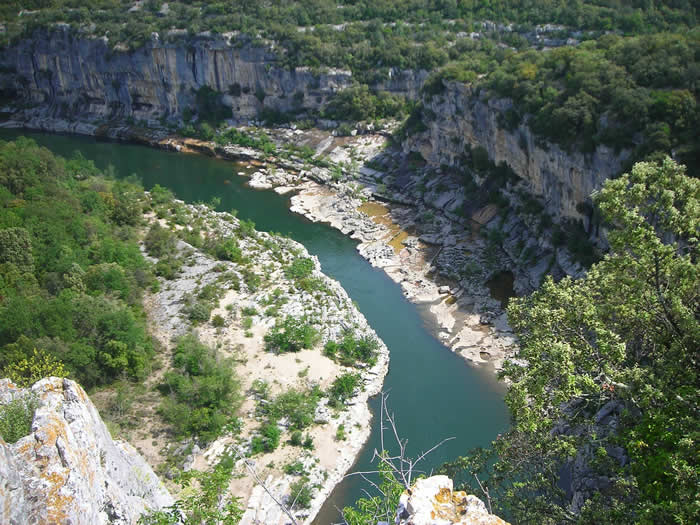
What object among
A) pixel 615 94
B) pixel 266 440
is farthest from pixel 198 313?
pixel 615 94

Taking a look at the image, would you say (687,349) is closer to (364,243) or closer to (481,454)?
(481,454)

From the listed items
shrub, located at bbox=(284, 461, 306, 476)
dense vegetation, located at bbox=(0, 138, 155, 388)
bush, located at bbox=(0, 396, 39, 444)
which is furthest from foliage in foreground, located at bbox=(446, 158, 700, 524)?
dense vegetation, located at bbox=(0, 138, 155, 388)

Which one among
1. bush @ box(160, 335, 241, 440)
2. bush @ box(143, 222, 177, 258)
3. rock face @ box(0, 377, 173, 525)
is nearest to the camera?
rock face @ box(0, 377, 173, 525)

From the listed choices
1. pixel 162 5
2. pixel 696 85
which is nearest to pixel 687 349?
pixel 696 85

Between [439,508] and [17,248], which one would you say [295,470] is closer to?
[439,508]

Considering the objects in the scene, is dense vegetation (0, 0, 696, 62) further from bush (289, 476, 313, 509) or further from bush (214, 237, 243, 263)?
bush (289, 476, 313, 509)

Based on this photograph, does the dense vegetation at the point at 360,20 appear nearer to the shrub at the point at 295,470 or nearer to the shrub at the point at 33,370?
the shrub at the point at 295,470
